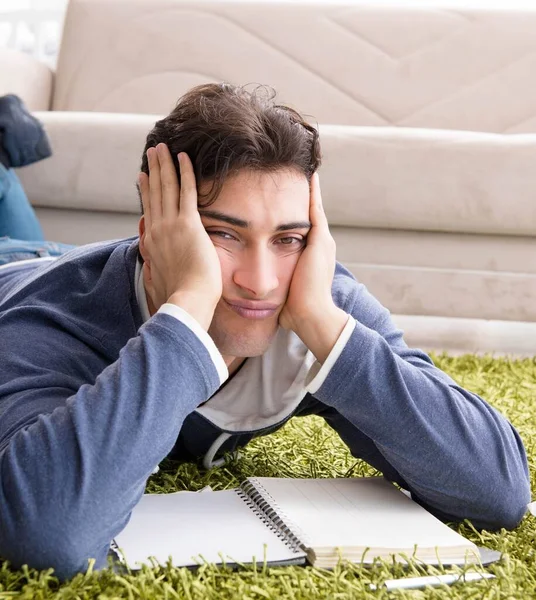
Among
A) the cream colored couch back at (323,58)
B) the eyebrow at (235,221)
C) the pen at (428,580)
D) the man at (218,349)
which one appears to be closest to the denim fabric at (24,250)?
the man at (218,349)

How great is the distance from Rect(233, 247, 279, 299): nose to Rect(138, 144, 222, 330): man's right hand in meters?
0.04

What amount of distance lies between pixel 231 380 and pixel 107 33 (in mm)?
2360

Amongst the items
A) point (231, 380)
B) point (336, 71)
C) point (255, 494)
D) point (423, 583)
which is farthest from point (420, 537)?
point (336, 71)

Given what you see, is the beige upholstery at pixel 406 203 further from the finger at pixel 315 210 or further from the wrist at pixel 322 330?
the wrist at pixel 322 330

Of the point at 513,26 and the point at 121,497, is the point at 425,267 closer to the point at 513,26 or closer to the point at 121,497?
the point at 513,26

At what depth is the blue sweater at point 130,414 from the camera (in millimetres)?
836

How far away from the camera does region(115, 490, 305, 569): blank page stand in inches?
35.1

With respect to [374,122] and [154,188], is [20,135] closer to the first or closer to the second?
[154,188]

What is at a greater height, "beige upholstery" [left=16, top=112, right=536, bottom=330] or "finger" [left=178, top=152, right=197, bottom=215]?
"finger" [left=178, top=152, right=197, bottom=215]

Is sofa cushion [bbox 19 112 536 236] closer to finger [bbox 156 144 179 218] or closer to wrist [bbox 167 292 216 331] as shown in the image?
finger [bbox 156 144 179 218]

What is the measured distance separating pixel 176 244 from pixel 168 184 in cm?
10

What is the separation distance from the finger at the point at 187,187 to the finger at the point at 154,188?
0.05m

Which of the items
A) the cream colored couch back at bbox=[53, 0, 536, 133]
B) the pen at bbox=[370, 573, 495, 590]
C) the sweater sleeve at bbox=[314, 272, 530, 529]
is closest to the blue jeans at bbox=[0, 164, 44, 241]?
the cream colored couch back at bbox=[53, 0, 536, 133]

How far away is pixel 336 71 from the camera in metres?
3.07
